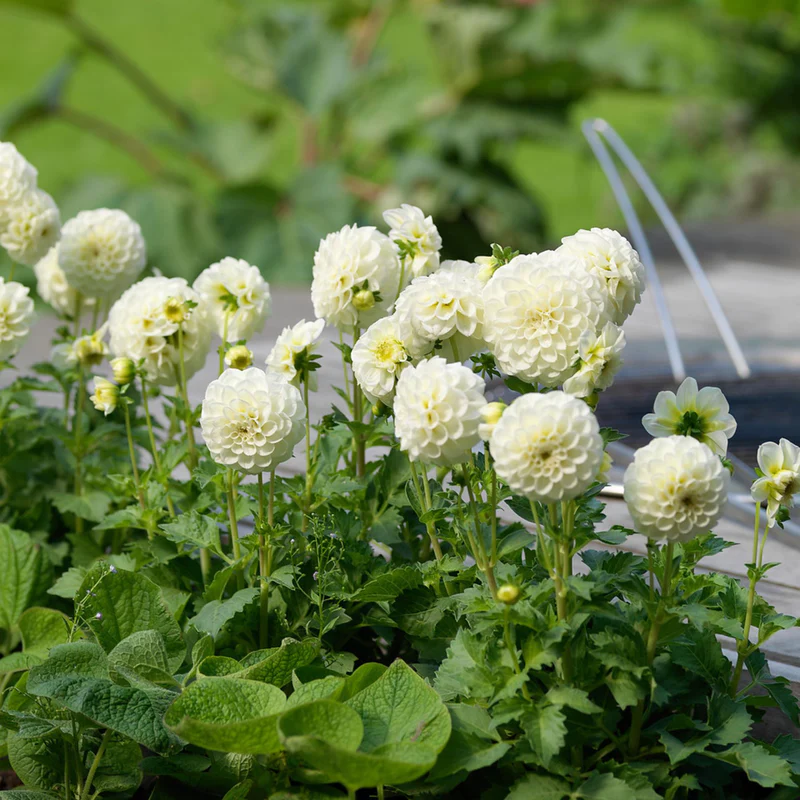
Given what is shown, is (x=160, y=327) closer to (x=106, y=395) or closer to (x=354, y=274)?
(x=106, y=395)

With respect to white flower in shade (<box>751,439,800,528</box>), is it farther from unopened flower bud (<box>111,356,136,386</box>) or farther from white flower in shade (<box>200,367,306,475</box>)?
unopened flower bud (<box>111,356,136,386</box>)

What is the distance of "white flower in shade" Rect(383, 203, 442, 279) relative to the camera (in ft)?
3.57

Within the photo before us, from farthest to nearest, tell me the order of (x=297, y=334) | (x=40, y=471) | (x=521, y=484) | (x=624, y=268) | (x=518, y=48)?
(x=518, y=48)
(x=40, y=471)
(x=297, y=334)
(x=624, y=268)
(x=521, y=484)

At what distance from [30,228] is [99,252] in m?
0.08

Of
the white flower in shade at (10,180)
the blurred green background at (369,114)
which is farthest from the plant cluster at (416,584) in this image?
the blurred green background at (369,114)

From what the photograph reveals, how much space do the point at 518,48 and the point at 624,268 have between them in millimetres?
3367

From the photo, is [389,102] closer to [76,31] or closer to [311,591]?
[76,31]

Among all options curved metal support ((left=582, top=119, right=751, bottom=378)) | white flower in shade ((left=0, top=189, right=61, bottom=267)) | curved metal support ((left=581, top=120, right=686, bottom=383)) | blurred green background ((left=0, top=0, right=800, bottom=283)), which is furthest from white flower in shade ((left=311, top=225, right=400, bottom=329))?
blurred green background ((left=0, top=0, right=800, bottom=283))

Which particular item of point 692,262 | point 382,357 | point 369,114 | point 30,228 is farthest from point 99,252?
point 369,114

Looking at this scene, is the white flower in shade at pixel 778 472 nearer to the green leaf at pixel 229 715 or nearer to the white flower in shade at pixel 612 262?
the white flower in shade at pixel 612 262

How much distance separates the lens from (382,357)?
3.06ft

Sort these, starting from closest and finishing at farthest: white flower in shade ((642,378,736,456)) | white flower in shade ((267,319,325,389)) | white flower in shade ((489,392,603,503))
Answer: white flower in shade ((489,392,603,503)) < white flower in shade ((642,378,736,456)) < white flower in shade ((267,319,325,389))

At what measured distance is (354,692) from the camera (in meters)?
0.98

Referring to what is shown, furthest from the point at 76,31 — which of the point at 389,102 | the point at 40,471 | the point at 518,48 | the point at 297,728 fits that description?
the point at 297,728
